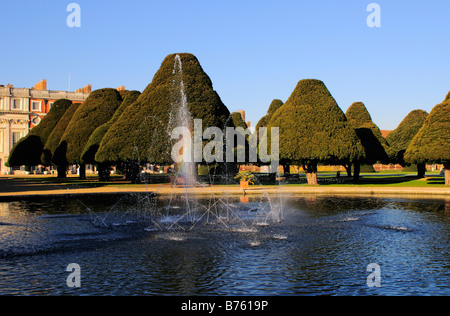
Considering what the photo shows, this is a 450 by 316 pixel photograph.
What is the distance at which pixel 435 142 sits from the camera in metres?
41.3

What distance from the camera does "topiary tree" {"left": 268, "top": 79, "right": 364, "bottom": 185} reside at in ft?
137

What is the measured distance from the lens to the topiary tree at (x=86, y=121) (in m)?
53.7

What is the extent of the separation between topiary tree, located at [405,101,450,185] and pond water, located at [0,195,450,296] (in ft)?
70.5

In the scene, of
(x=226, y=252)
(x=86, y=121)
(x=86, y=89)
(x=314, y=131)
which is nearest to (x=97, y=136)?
(x=86, y=121)

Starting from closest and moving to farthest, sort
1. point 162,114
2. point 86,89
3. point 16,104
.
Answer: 1. point 162,114
2. point 16,104
3. point 86,89

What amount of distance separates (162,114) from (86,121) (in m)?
15.7

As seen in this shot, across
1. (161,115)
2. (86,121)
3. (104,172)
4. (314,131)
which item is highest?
(86,121)

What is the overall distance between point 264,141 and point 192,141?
8.74 meters

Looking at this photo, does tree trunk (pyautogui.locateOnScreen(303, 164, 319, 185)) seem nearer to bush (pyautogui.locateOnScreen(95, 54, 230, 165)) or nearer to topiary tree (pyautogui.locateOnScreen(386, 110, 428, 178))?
bush (pyautogui.locateOnScreen(95, 54, 230, 165))

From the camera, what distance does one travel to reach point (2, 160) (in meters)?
102

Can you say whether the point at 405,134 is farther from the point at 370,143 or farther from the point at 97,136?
the point at 97,136

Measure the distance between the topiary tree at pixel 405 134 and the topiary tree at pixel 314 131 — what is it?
15728 millimetres
